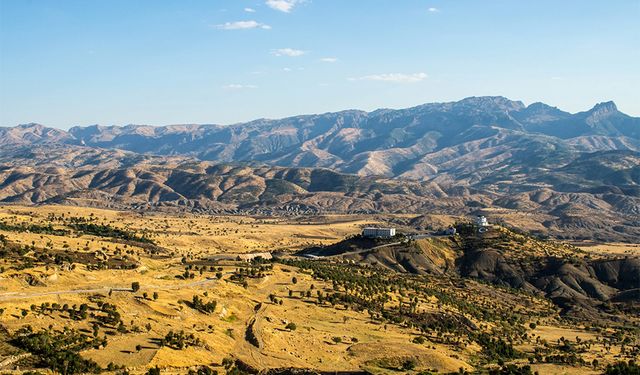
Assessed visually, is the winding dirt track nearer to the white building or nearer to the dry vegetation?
the dry vegetation

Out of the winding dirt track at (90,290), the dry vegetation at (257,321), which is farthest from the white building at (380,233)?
the winding dirt track at (90,290)

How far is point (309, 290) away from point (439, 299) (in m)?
30.4

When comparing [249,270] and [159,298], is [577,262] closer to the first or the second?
[249,270]

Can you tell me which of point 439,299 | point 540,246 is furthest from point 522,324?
point 540,246

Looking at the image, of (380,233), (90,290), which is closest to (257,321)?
(90,290)

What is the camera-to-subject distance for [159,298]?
8612 centimetres

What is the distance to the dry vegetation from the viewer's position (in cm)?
6806

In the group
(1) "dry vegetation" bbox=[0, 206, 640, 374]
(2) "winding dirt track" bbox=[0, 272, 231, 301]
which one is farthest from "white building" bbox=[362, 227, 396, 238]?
(2) "winding dirt track" bbox=[0, 272, 231, 301]

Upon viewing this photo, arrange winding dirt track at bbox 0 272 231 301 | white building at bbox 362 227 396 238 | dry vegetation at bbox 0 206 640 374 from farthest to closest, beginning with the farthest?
white building at bbox 362 227 396 238, winding dirt track at bbox 0 272 231 301, dry vegetation at bbox 0 206 640 374

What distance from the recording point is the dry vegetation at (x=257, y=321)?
223 ft

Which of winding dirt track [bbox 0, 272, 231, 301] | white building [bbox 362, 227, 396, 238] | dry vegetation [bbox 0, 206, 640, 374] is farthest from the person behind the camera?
white building [bbox 362, 227, 396, 238]

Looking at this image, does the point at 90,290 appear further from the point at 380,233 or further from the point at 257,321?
the point at 380,233

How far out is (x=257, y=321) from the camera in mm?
88562

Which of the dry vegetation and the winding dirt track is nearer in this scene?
the dry vegetation
